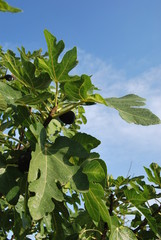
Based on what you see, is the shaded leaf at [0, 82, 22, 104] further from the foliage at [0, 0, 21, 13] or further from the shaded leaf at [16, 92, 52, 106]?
the foliage at [0, 0, 21, 13]

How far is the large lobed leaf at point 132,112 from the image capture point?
1.67 metres

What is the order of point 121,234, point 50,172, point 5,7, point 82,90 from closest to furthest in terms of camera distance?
point 5,7
point 50,172
point 82,90
point 121,234

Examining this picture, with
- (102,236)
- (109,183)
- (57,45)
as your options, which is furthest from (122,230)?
(57,45)

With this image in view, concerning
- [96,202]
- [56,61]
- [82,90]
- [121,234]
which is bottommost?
[121,234]

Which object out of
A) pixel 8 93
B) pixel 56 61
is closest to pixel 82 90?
pixel 56 61

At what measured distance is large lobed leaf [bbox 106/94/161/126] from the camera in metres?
1.67

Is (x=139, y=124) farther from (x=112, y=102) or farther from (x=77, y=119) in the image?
(x=77, y=119)

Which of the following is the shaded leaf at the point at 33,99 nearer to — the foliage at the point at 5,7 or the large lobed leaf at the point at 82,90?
the large lobed leaf at the point at 82,90

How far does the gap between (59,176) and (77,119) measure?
260 centimetres

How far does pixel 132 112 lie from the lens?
1736 mm

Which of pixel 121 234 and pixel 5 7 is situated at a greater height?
pixel 5 7

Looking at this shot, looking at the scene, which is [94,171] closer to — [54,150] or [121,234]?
[54,150]

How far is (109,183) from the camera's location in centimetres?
282

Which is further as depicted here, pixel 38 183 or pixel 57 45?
pixel 57 45
